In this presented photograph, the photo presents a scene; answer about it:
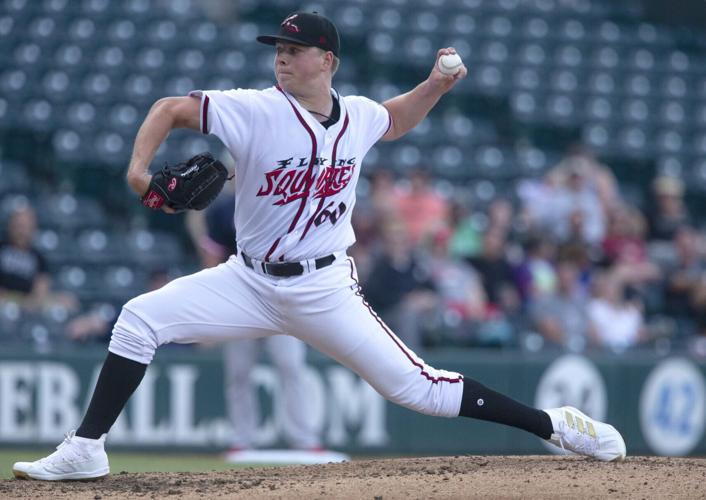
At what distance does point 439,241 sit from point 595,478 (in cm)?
511

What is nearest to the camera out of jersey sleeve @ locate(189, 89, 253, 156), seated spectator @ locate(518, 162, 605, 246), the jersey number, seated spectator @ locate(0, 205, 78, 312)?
jersey sleeve @ locate(189, 89, 253, 156)

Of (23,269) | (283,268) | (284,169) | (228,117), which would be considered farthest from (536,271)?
(228,117)

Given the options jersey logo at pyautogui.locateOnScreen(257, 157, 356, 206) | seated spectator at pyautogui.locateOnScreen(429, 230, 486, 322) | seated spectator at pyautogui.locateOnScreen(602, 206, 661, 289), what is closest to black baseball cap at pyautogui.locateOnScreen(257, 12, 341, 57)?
jersey logo at pyautogui.locateOnScreen(257, 157, 356, 206)

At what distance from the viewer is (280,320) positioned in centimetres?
486

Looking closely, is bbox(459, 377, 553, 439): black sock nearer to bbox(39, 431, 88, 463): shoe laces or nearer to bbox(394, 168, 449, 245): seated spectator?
bbox(39, 431, 88, 463): shoe laces

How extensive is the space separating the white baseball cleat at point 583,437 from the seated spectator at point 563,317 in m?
4.43

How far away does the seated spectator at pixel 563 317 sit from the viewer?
9.72 meters

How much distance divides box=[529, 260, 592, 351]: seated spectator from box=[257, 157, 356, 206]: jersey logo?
204 inches

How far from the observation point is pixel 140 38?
494 inches

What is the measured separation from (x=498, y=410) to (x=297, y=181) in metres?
1.23

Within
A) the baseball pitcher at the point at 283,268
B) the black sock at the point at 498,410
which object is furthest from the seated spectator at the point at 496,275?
the baseball pitcher at the point at 283,268

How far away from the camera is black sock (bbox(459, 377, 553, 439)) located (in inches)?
197

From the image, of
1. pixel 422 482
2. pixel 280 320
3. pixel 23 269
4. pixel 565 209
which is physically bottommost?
pixel 422 482

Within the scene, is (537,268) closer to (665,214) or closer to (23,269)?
(665,214)
